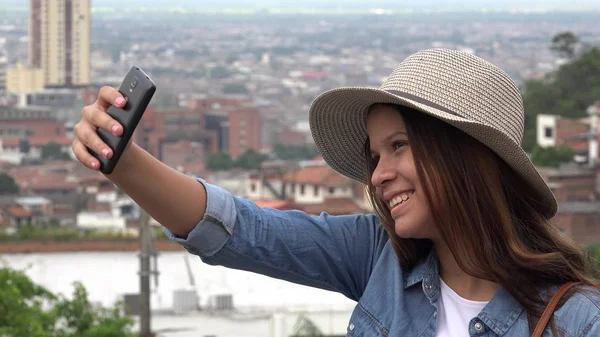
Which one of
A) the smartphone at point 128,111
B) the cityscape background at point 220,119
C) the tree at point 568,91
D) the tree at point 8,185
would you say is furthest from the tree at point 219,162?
the smartphone at point 128,111

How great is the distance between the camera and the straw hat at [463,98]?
1.04 meters

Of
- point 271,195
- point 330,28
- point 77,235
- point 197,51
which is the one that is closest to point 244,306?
point 77,235

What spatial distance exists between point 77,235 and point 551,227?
60.2 ft

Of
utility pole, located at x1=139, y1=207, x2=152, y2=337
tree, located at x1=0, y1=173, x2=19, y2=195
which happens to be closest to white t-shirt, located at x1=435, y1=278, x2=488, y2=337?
utility pole, located at x1=139, y1=207, x2=152, y2=337

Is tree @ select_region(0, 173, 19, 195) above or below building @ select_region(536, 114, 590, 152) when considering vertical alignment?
below

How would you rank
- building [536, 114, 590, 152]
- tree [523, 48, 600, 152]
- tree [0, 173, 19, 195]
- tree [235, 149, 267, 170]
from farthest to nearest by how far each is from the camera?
tree [235, 149, 267, 170]
tree [0, 173, 19, 195]
tree [523, 48, 600, 152]
building [536, 114, 590, 152]

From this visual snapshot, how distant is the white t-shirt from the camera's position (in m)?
1.06

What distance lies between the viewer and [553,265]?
1044 mm

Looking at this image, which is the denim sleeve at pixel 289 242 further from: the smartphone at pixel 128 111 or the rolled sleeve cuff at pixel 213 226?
the smartphone at pixel 128 111

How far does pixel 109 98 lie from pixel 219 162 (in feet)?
107

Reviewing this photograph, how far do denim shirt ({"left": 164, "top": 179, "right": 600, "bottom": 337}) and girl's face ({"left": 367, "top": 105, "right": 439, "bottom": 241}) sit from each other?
2.1 inches

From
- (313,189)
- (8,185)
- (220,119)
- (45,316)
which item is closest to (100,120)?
(45,316)

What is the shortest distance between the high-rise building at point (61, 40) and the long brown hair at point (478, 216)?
1899 inches

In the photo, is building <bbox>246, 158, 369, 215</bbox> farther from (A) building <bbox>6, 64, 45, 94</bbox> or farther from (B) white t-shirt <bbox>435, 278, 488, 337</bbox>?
(A) building <bbox>6, 64, 45, 94</bbox>
